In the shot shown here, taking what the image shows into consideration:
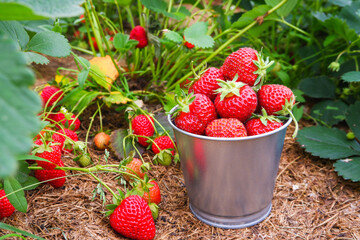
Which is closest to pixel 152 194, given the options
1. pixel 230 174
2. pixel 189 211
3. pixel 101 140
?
pixel 189 211

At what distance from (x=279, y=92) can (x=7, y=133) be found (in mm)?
725

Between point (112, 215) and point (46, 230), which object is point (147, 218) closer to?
point (112, 215)

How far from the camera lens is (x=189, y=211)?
1.09 metres

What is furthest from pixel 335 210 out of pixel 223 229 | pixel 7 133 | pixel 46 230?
pixel 7 133

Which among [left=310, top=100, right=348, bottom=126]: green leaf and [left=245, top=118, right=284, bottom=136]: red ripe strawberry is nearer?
[left=245, top=118, right=284, bottom=136]: red ripe strawberry

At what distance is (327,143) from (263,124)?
601 mm

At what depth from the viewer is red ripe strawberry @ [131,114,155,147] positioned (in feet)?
4.03

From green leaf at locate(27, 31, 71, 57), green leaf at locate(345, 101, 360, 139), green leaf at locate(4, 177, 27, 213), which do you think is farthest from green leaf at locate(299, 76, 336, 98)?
Result: green leaf at locate(4, 177, 27, 213)

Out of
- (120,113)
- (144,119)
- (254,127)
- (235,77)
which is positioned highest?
(235,77)

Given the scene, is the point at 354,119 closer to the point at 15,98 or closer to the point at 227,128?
the point at 227,128

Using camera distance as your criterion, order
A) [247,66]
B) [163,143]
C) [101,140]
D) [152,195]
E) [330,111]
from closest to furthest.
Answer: [247,66], [152,195], [163,143], [101,140], [330,111]

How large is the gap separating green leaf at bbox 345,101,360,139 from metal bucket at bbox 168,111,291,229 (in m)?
0.56

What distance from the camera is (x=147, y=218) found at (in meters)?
0.88

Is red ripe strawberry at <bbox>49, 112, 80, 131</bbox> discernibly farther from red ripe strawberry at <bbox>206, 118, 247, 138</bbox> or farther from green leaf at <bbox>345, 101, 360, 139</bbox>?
green leaf at <bbox>345, 101, 360, 139</bbox>
